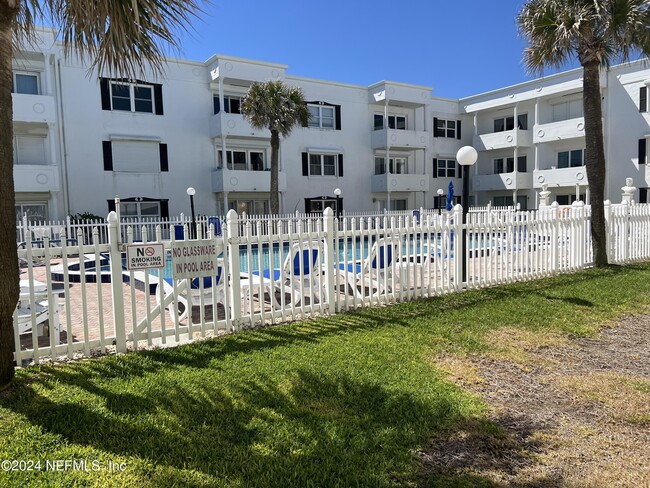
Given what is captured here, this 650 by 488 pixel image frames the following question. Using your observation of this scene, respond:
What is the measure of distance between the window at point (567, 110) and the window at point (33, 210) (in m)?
30.6

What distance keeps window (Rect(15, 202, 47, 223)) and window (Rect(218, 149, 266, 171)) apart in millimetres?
9240

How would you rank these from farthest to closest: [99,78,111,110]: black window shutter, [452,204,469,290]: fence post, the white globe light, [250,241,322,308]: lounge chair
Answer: [99,78,111,110]: black window shutter → the white globe light → [452,204,469,290]: fence post → [250,241,322,308]: lounge chair

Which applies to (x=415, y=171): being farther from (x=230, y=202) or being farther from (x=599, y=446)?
(x=599, y=446)

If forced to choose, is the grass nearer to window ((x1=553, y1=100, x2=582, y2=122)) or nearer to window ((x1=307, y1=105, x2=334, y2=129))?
window ((x1=307, y1=105, x2=334, y2=129))

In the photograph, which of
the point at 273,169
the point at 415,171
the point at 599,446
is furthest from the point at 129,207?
the point at 599,446

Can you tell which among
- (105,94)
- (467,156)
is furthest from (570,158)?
(105,94)

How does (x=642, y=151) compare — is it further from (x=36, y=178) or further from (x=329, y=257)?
(x=36, y=178)

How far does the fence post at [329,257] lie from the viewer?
23.1 feet

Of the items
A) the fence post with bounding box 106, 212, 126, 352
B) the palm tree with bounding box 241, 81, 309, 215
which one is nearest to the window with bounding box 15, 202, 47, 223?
the palm tree with bounding box 241, 81, 309, 215

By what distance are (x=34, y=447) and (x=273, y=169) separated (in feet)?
69.3

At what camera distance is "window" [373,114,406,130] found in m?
32.2

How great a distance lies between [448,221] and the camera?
8523 millimetres

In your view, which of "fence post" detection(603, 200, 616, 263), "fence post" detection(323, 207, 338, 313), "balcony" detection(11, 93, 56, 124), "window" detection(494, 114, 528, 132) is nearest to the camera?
"fence post" detection(323, 207, 338, 313)

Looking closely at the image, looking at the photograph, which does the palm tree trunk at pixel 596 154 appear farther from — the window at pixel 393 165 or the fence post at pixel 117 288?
the window at pixel 393 165
